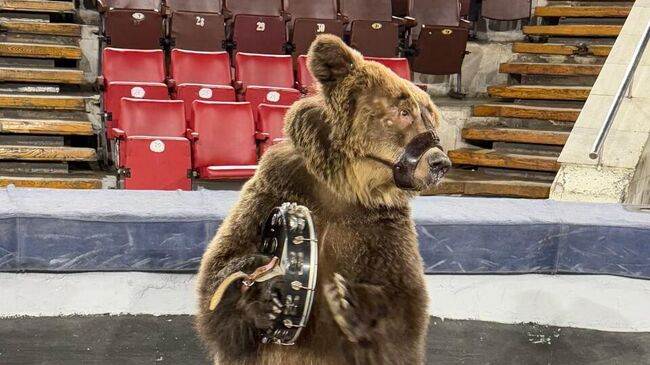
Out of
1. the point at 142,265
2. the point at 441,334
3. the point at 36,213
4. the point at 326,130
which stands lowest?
the point at 441,334

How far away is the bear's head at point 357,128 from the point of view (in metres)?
1.46

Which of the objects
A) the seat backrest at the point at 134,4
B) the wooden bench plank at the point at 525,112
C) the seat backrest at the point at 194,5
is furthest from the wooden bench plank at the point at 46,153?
the wooden bench plank at the point at 525,112

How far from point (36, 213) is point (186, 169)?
8.22 feet

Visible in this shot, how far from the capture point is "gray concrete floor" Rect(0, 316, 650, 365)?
247 centimetres

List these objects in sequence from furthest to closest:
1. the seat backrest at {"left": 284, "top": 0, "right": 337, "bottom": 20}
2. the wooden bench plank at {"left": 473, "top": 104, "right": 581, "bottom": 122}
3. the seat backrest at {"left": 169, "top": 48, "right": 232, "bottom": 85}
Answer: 1. the seat backrest at {"left": 284, "top": 0, "right": 337, "bottom": 20}
2. the wooden bench plank at {"left": 473, "top": 104, "right": 581, "bottom": 122}
3. the seat backrest at {"left": 169, "top": 48, "right": 232, "bottom": 85}

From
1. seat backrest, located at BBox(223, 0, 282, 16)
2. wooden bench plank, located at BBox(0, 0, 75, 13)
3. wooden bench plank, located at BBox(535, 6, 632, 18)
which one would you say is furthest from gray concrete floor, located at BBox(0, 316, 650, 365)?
wooden bench plank, located at BBox(535, 6, 632, 18)

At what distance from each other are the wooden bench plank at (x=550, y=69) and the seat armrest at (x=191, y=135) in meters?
4.17

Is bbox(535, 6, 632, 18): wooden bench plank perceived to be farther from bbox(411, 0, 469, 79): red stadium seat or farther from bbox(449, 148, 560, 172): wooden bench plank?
bbox(449, 148, 560, 172): wooden bench plank

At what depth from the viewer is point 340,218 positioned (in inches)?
59.6

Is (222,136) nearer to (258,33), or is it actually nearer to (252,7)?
(258,33)

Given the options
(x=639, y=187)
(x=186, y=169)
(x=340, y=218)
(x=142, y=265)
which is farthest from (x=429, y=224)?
(x=186, y=169)

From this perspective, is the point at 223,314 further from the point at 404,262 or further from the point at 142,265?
the point at 142,265

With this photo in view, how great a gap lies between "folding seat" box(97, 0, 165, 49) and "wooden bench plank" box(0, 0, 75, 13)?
3.11ft

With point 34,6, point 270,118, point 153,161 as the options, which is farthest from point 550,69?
point 34,6
